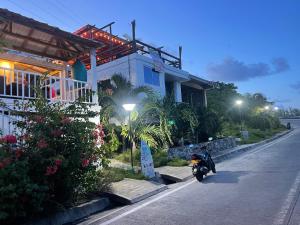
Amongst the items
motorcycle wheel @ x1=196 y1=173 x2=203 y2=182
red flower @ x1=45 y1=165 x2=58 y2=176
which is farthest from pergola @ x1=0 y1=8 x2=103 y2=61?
motorcycle wheel @ x1=196 y1=173 x2=203 y2=182

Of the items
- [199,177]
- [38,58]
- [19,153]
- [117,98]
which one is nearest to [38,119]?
A: [19,153]

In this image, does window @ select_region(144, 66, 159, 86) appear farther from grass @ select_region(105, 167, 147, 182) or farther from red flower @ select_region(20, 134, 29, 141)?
red flower @ select_region(20, 134, 29, 141)

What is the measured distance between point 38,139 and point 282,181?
7.07 meters

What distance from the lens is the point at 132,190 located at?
28.9ft

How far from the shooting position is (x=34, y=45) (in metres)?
12.1

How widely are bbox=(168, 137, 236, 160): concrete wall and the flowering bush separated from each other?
840cm

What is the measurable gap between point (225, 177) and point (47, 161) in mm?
6612

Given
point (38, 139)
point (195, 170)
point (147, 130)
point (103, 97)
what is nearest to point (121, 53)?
point (103, 97)

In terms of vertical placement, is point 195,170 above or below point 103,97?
below

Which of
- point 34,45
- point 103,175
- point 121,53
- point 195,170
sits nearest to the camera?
point 103,175

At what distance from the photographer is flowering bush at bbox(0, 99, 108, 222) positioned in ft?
18.7

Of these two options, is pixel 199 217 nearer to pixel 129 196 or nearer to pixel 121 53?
pixel 129 196

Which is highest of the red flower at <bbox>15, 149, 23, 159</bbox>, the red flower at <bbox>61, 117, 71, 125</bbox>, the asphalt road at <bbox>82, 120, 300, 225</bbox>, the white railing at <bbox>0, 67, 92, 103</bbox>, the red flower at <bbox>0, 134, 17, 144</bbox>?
the white railing at <bbox>0, 67, 92, 103</bbox>

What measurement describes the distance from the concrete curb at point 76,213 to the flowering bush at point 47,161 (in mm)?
232
